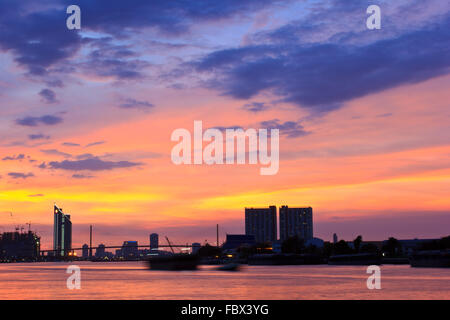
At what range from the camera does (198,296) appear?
76.6 meters
